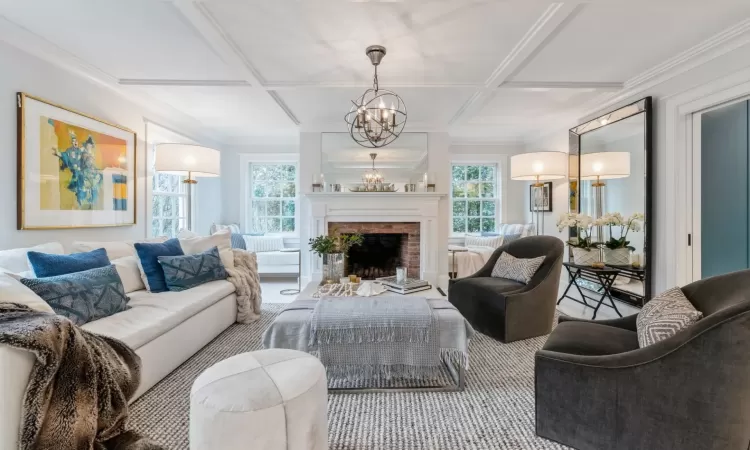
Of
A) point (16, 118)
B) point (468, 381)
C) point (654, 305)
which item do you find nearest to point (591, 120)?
point (654, 305)

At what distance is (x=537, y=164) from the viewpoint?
4215 mm

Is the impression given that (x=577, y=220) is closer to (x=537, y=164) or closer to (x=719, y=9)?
(x=537, y=164)

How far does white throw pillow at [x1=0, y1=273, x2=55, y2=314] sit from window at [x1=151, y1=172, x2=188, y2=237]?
11.0ft

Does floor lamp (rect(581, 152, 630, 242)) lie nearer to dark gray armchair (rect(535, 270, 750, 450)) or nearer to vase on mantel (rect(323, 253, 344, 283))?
dark gray armchair (rect(535, 270, 750, 450))

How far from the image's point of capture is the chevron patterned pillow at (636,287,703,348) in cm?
150

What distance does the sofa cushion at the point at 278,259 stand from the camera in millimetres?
5859

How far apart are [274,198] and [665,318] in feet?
19.9

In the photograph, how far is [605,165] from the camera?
399 centimetres

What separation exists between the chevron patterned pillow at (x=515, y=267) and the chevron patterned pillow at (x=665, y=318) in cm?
133

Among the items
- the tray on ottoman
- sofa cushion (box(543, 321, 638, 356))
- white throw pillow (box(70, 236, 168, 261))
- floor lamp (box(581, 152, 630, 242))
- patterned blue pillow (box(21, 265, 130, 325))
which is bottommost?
the tray on ottoman

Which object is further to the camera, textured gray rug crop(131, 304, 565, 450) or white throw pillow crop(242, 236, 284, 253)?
white throw pillow crop(242, 236, 284, 253)

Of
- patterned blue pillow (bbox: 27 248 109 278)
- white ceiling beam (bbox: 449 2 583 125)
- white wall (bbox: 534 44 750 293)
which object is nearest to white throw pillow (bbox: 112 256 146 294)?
patterned blue pillow (bbox: 27 248 109 278)

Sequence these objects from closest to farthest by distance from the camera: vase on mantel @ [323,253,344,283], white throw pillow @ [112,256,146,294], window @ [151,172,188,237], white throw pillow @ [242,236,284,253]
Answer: white throw pillow @ [112,256,146,294] < vase on mantel @ [323,253,344,283] < window @ [151,172,188,237] < white throw pillow @ [242,236,284,253]

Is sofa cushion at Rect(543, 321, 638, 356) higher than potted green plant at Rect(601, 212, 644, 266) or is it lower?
lower
